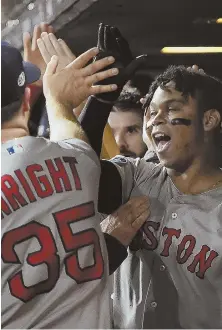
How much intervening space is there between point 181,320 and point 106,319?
8.6 inches

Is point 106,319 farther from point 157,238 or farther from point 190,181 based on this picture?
point 190,181

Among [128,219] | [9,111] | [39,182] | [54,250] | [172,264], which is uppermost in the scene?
[9,111]

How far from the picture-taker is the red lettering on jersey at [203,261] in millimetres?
1122

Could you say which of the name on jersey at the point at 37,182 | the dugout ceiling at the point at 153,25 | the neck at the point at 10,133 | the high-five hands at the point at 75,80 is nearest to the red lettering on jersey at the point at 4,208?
the name on jersey at the point at 37,182

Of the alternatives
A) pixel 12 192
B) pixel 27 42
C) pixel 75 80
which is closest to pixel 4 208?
pixel 12 192

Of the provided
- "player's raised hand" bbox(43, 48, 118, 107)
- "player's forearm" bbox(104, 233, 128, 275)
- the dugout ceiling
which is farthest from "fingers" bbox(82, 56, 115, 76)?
the dugout ceiling

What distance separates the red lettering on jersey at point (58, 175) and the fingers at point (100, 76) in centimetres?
20

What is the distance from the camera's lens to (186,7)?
159 centimetres

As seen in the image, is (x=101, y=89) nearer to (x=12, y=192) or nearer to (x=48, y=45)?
(x=48, y=45)

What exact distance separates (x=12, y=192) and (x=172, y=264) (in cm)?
42

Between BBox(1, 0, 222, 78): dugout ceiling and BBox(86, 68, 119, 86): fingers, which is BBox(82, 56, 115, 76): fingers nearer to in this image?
BBox(86, 68, 119, 86): fingers

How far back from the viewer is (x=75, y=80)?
1.05 meters

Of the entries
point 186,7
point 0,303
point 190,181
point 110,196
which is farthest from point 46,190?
point 186,7

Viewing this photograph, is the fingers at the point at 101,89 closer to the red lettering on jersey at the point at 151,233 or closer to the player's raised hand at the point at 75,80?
the player's raised hand at the point at 75,80
